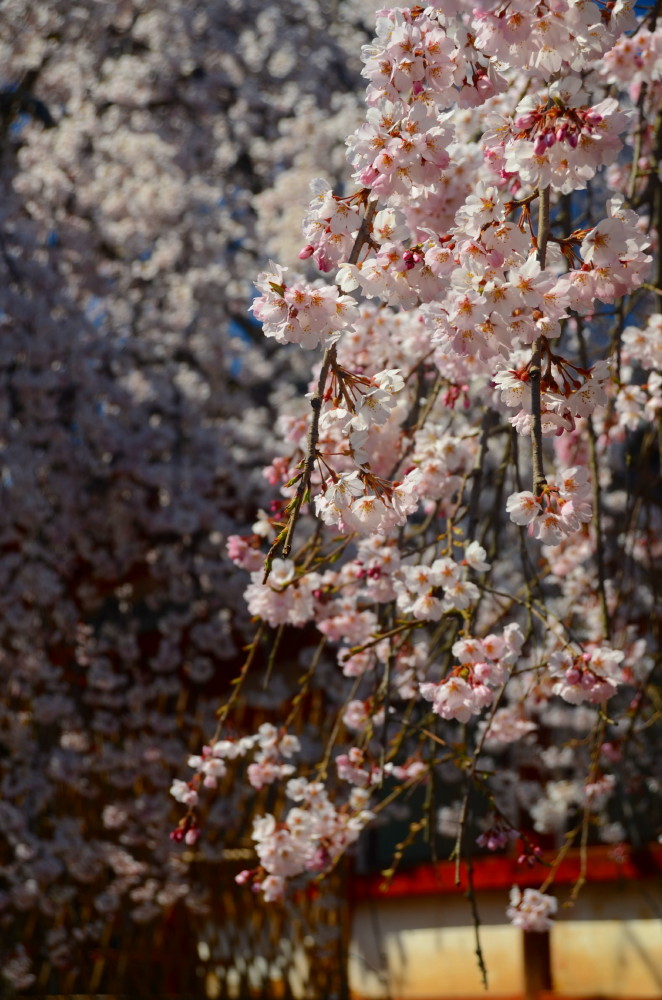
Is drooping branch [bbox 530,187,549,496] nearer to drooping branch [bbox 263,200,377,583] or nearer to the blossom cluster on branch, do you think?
the blossom cluster on branch

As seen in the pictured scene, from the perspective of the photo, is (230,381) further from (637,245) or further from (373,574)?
(637,245)

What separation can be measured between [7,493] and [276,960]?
132 inches

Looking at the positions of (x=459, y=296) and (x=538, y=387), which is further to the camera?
(x=459, y=296)

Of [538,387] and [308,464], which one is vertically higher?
[538,387]

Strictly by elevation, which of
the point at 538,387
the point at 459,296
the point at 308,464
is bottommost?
the point at 308,464

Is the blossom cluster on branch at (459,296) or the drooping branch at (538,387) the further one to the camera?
the blossom cluster on branch at (459,296)

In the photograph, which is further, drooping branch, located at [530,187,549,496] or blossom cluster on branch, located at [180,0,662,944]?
blossom cluster on branch, located at [180,0,662,944]

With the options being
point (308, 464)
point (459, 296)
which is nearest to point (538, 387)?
point (459, 296)

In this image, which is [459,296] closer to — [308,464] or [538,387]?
[538,387]

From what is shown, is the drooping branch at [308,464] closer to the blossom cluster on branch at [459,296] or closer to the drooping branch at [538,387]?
the blossom cluster on branch at [459,296]

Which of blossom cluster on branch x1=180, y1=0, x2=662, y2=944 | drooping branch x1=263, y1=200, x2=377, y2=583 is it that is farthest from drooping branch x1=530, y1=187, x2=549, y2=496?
drooping branch x1=263, y1=200, x2=377, y2=583

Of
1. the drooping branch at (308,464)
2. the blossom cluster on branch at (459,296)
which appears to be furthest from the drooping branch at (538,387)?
the drooping branch at (308,464)

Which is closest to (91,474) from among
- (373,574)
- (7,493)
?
→ (7,493)

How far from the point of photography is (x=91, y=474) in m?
6.81
